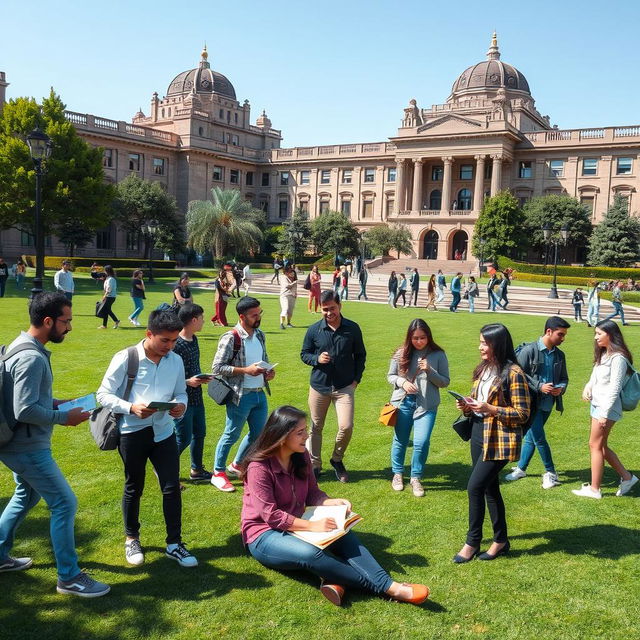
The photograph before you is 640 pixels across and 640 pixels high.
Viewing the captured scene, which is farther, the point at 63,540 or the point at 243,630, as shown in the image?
the point at 63,540

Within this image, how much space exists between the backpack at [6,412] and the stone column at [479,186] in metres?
63.8

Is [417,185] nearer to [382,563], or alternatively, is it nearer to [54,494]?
[382,563]

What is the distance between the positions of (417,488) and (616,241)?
54.1m

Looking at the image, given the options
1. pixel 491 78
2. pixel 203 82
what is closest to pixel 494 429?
pixel 491 78

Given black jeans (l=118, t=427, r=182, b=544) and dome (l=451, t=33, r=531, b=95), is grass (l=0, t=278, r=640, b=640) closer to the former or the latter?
black jeans (l=118, t=427, r=182, b=544)

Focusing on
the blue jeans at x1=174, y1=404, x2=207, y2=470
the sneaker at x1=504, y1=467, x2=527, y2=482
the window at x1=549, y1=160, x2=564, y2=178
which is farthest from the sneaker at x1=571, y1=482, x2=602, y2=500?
the window at x1=549, y1=160, x2=564, y2=178

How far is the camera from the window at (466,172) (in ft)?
225

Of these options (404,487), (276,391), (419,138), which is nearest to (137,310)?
(276,391)

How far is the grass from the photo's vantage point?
4.20 meters

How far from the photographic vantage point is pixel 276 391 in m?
10.9

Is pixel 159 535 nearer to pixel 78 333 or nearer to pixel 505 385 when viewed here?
pixel 505 385

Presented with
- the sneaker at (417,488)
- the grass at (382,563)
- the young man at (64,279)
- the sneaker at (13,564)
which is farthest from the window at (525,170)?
the sneaker at (13,564)

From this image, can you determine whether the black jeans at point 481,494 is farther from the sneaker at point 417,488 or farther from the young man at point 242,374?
the young man at point 242,374

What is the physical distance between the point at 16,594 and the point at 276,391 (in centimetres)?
658
